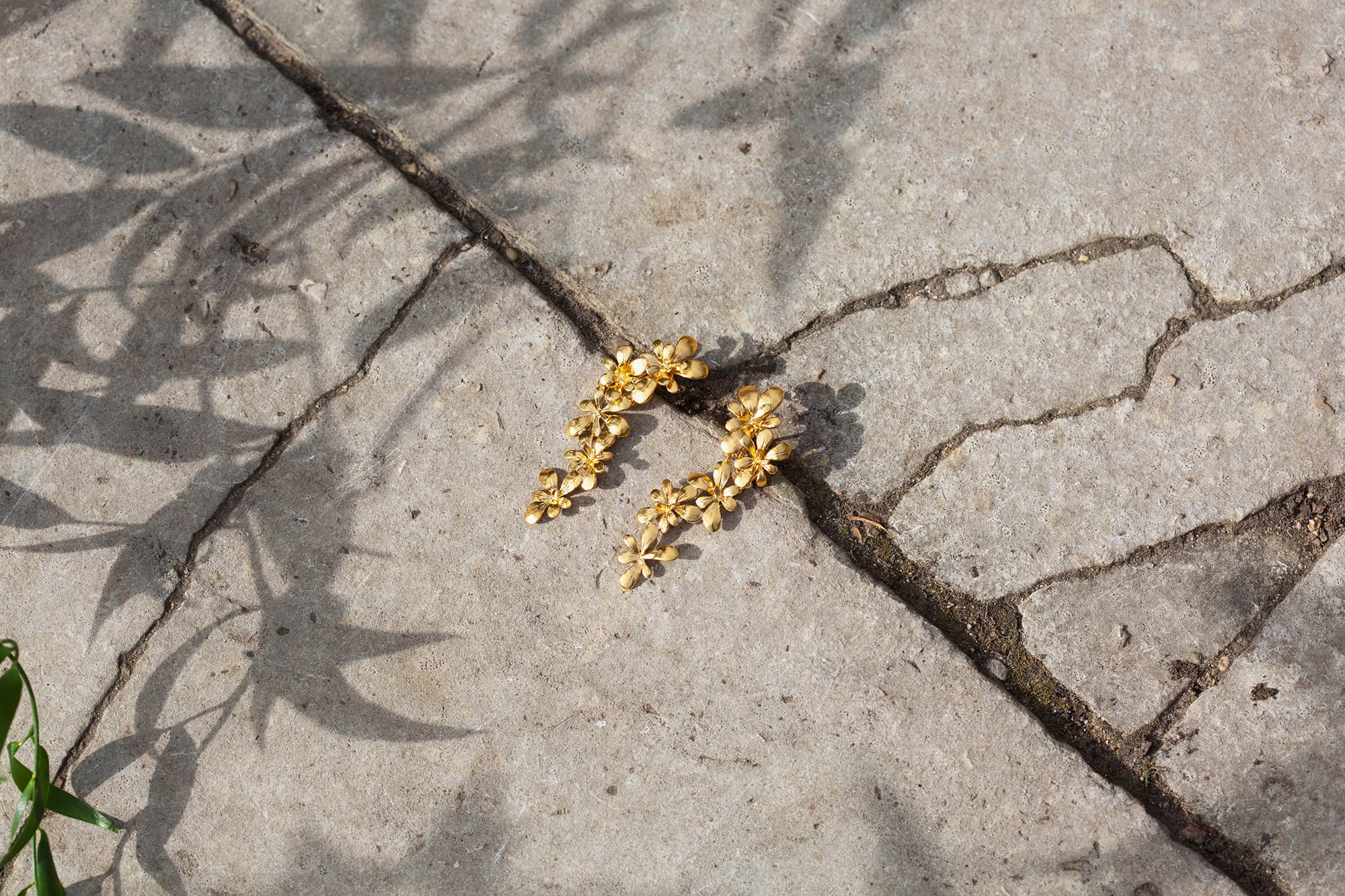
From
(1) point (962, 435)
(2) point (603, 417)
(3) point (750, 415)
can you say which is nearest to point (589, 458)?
(2) point (603, 417)

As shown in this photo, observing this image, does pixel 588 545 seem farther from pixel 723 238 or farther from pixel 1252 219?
pixel 1252 219

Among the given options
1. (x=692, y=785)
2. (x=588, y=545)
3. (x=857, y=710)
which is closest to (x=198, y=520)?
(x=588, y=545)

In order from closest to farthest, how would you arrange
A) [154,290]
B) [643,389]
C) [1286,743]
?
1. [1286,743]
2. [643,389]
3. [154,290]

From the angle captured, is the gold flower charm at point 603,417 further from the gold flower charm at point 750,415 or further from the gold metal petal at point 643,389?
the gold flower charm at point 750,415

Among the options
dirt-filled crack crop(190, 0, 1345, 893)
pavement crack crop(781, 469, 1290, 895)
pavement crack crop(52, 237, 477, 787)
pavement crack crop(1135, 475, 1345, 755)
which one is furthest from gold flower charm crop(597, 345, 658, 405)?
pavement crack crop(1135, 475, 1345, 755)

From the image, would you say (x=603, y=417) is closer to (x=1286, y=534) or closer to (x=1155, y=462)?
(x=1155, y=462)

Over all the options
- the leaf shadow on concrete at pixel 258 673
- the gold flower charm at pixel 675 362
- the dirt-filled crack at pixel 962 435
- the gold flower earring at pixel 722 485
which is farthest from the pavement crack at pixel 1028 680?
the leaf shadow on concrete at pixel 258 673
